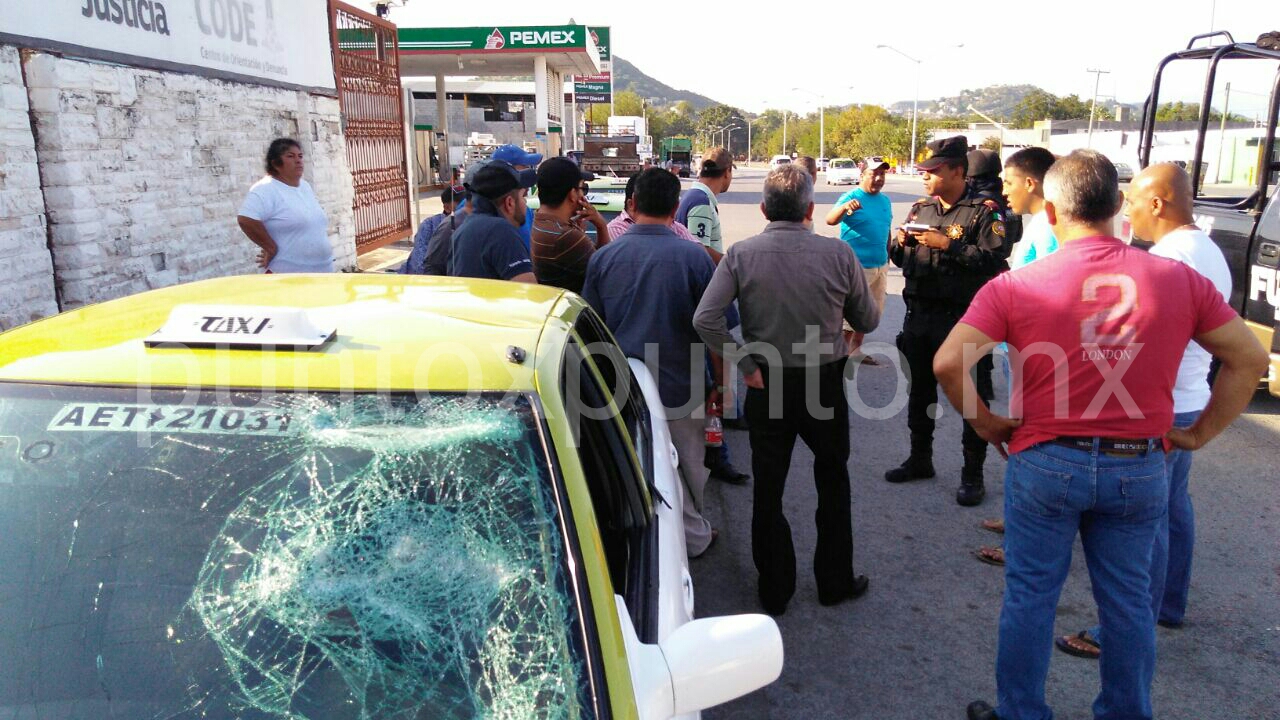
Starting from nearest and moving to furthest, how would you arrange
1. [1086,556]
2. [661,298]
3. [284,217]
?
[1086,556] → [661,298] → [284,217]

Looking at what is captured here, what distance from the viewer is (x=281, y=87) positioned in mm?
8852

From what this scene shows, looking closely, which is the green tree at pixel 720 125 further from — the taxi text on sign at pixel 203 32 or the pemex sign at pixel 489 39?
the taxi text on sign at pixel 203 32

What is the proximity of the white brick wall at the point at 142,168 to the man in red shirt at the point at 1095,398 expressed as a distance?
16.6 feet

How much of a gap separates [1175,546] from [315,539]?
10.6 ft

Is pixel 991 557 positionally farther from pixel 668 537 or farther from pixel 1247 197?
pixel 1247 197

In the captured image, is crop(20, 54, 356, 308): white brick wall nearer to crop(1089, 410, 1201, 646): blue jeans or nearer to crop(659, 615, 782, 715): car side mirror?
crop(659, 615, 782, 715): car side mirror

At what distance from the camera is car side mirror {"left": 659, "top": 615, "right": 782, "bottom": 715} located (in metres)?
1.74

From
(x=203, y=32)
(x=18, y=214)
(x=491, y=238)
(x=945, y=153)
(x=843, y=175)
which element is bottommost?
(x=843, y=175)

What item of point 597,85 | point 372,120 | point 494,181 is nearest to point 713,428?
point 494,181

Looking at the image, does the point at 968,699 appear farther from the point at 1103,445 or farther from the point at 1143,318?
the point at 1143,318

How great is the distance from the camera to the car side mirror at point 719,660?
1.74 metres

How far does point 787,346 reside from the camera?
3.77 m

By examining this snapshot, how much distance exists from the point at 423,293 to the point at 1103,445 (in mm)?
1978

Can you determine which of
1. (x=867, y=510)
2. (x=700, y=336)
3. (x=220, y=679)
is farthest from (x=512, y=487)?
(x=867, y=510)
